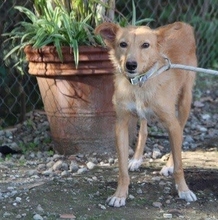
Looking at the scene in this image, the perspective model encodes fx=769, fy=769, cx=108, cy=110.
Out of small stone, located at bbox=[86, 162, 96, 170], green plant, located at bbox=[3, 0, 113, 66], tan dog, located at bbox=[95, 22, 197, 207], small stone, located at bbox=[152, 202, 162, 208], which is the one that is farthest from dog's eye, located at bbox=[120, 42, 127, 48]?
small stone, located at bbox=[86, 162, 96, 170]

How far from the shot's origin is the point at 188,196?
5336 millimetres

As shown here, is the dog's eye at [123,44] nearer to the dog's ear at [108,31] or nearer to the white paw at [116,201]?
the dog's ear at [108,31]

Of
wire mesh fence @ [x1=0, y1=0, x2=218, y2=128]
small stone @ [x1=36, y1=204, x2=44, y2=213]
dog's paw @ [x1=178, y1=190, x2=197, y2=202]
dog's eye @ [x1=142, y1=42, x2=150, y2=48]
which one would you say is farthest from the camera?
wire mesh fence @ [x1=0, y1=0, x2=218, y2=128]

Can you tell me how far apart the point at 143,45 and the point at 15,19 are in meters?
2.74

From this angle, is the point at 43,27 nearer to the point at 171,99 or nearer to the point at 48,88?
the point at 48,88

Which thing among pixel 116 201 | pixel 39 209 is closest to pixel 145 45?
pixel 116 201

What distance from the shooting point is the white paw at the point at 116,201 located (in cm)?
520

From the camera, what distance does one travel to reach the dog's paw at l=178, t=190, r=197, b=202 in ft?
17.5

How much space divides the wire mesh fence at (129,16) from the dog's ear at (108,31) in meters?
2.18

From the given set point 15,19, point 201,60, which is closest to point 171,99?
point 15,19

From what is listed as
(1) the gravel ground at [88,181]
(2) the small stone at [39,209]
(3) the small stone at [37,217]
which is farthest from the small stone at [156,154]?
(3) the small stone at [37,217]

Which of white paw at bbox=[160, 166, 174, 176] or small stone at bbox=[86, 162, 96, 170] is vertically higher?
white paw at bbox=[160, 166, 174, 176]

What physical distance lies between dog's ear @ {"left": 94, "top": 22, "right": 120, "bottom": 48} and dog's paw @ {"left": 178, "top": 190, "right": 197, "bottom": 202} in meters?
1.14

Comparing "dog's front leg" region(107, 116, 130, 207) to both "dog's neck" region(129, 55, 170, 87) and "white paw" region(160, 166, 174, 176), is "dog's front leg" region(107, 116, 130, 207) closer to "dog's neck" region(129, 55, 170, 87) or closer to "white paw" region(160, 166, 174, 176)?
"dog's neck" region(129, 55, 170, 87)
